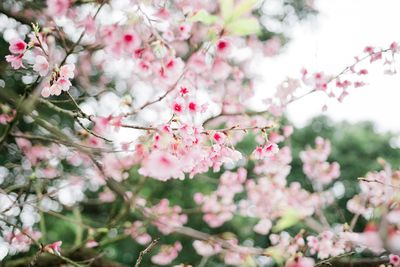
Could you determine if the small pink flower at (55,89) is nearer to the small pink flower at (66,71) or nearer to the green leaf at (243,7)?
the small pink flower at (66,71)

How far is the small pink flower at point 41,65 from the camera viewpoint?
1839 millimetres

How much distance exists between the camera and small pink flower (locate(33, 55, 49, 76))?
1.84m

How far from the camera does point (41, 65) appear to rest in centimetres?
185

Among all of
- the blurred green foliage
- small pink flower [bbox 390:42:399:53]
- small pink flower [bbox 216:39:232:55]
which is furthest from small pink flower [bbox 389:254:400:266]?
the blurred green foliage

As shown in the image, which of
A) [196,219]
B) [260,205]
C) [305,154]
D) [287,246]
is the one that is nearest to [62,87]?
[287,246]

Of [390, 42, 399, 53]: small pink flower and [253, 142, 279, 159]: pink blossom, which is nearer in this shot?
[253, 142, 279, 159]: pink blossom

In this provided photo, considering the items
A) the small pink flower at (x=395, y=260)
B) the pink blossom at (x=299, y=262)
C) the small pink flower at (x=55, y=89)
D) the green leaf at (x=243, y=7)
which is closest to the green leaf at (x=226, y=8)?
the green leaf at (x=243, y=7)

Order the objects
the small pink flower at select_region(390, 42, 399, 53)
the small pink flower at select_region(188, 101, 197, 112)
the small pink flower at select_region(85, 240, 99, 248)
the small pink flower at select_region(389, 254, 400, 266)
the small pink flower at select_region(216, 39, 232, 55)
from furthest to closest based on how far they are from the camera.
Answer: the small pink flower at select_region(85, 240, 99, 248), the small pink flower at select_region(390, 42, 399, 53), the small pink flower at select_region(389, 254, 400, 266), the small pink flower at select_region(188, 101, 197, 112), the small pink flower at select_region(216, 39, 232, 55)

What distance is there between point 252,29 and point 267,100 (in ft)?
6.27

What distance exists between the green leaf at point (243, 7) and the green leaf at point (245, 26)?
0.02 meters

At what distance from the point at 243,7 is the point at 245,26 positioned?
57 millimetres

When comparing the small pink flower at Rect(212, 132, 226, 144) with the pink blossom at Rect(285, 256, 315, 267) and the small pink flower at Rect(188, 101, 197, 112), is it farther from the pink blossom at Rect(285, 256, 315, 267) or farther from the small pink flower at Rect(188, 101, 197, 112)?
the pink blossom at Rect(285, 256, 315, 267)

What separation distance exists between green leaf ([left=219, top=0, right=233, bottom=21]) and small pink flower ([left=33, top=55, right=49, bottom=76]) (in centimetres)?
91

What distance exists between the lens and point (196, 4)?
3.61 m
